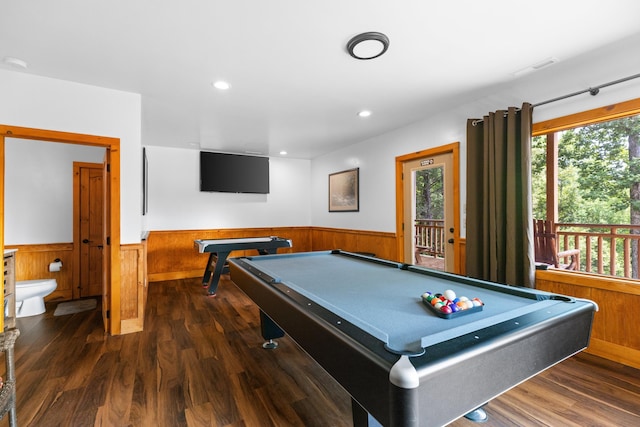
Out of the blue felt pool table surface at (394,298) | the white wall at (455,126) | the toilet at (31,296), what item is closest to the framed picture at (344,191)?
the white wall at (455,126)

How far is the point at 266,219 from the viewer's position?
19.3 ft

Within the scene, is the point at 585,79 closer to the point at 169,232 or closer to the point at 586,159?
the point at 586,159

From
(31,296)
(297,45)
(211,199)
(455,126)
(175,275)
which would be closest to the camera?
(297,45)

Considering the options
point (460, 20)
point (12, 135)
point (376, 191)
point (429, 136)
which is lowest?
point (376, 191)

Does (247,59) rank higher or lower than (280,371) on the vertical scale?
higher

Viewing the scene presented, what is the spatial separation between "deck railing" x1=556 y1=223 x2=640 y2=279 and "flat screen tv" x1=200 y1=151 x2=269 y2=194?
15.2ft

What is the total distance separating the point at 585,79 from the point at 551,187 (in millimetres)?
2130

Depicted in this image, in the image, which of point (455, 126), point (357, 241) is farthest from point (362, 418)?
point (357, 241)

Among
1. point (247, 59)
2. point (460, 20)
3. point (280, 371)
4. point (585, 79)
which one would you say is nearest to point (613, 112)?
point (585, 79)

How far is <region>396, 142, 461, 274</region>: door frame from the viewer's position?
10.8 feet

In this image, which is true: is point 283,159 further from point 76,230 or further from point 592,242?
point 592,242

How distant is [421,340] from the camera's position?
943 millimetres

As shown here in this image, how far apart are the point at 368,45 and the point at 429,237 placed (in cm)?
272

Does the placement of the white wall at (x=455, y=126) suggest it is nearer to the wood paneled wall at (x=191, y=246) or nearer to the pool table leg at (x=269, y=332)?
the wood paneled wall at (x=191, y=246)
